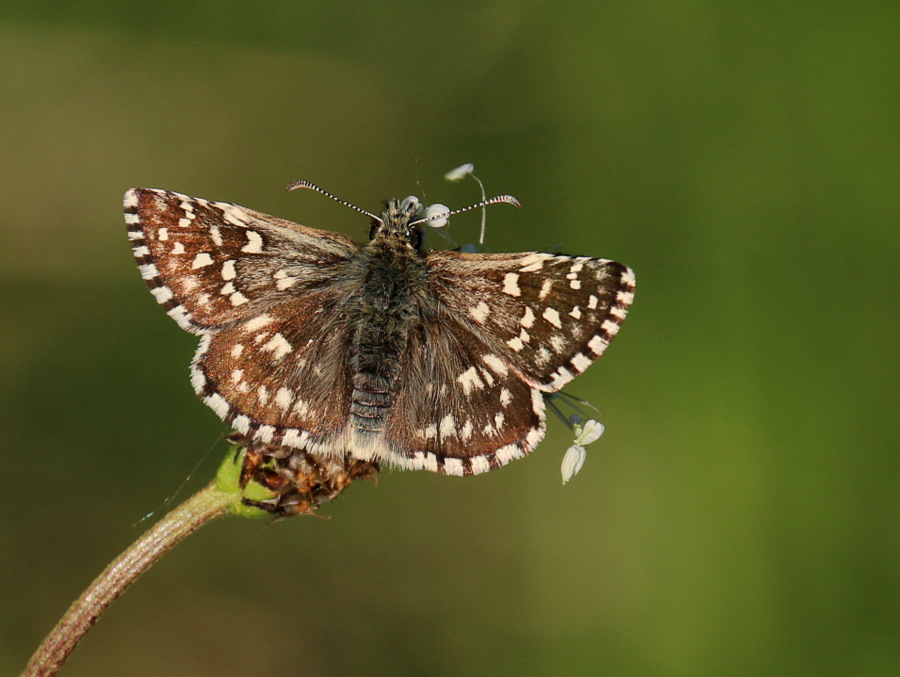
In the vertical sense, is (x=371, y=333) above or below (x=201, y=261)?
below

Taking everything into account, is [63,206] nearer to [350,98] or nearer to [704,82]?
[350,98]

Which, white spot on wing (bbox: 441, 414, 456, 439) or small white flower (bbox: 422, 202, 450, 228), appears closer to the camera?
white spot on wing (bbox: 441, 414, 456, 439)

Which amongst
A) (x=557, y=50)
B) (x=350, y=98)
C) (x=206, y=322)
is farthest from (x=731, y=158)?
(x=206, y=322)

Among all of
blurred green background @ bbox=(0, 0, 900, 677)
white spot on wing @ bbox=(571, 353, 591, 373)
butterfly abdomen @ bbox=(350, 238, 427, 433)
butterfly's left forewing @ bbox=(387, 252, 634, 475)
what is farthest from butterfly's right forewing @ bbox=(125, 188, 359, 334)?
blurred green background @ bbox=(0, 0, 900, 677)

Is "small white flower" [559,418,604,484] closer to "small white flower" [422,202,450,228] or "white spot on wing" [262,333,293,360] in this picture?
"small white flower" [422,202,450,228]

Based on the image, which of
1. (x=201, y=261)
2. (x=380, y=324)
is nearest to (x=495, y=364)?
(x=380, y=324)

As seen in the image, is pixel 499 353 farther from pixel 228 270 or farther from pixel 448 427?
pixel 228 270

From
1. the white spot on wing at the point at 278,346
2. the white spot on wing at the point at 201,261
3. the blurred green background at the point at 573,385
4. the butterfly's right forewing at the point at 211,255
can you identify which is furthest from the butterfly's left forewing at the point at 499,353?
the blurred green background at the point at 573,385
